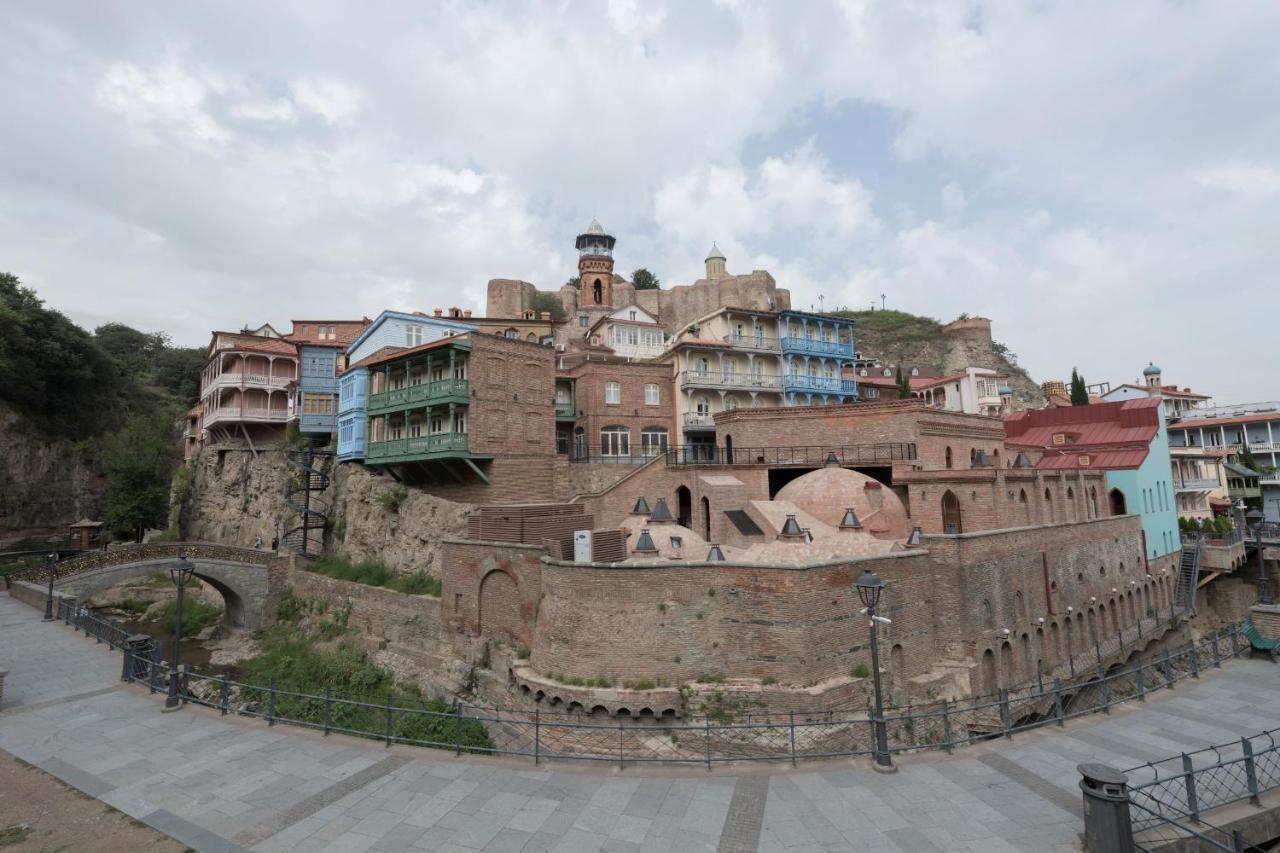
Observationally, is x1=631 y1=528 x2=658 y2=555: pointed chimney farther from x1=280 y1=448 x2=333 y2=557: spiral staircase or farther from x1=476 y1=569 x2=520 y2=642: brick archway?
x1=280 y1=448 x2=333 y2=557: spiral staircase

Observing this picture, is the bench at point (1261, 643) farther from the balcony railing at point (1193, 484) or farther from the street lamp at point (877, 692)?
the balcony railing at point (1193, 484)

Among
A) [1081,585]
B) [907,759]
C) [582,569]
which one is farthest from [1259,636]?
[582,569]

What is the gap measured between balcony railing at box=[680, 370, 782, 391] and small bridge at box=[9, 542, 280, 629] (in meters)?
24.5

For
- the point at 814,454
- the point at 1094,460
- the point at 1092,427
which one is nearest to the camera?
the point at 814,454

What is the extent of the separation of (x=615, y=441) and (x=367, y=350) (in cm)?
1463

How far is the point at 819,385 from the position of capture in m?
40.2

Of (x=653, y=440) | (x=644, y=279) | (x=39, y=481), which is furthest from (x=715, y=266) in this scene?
(x=39, y=481)

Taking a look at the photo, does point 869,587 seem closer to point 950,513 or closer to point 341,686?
point 950,513

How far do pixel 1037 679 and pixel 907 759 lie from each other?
14.4 meters

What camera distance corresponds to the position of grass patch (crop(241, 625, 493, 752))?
1886 cm

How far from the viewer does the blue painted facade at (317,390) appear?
3612 centimetres

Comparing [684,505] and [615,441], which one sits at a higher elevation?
[615,441]

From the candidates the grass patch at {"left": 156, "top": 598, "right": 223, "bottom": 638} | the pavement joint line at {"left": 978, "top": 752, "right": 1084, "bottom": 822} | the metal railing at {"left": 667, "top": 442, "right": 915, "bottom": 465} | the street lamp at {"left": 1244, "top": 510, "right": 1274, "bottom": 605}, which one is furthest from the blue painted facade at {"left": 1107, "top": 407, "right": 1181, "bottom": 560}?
the grass patch at {"left": 156, "top": 598, "right": 223, "bottom": 638}

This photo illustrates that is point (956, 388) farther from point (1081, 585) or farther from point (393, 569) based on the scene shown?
point (393, 569)
